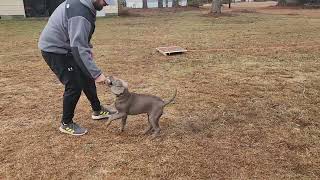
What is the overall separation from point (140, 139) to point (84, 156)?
711mm

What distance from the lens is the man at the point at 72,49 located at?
13.1ft

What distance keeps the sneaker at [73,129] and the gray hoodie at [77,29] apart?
901 millimetres

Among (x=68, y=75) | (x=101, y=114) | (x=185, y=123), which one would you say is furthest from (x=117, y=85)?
(x=185, y=123)

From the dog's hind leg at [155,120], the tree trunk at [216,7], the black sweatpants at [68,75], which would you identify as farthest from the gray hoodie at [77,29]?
the tree trunk at [216,7]

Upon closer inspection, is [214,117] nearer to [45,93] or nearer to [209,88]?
[209,88]

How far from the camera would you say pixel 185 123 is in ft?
16.9

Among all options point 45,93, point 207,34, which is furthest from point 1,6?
point 45,93

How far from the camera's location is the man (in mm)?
3984

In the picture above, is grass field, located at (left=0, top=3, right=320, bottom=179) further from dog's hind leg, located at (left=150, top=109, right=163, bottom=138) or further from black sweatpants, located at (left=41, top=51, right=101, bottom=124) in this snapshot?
black sweatpants, located at (left=41, top=51, right=101, bottom=124)

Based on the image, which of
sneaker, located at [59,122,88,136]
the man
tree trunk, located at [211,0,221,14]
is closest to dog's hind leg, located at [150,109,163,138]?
the man

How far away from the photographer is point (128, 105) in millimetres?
4480

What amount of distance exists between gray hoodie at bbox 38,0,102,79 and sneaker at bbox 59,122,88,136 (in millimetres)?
901

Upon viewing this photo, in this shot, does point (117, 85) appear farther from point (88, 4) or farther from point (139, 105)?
point (88, 4)

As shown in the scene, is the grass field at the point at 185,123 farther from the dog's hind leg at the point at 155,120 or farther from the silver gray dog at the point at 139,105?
the silver gray dog at the point at 139,105
